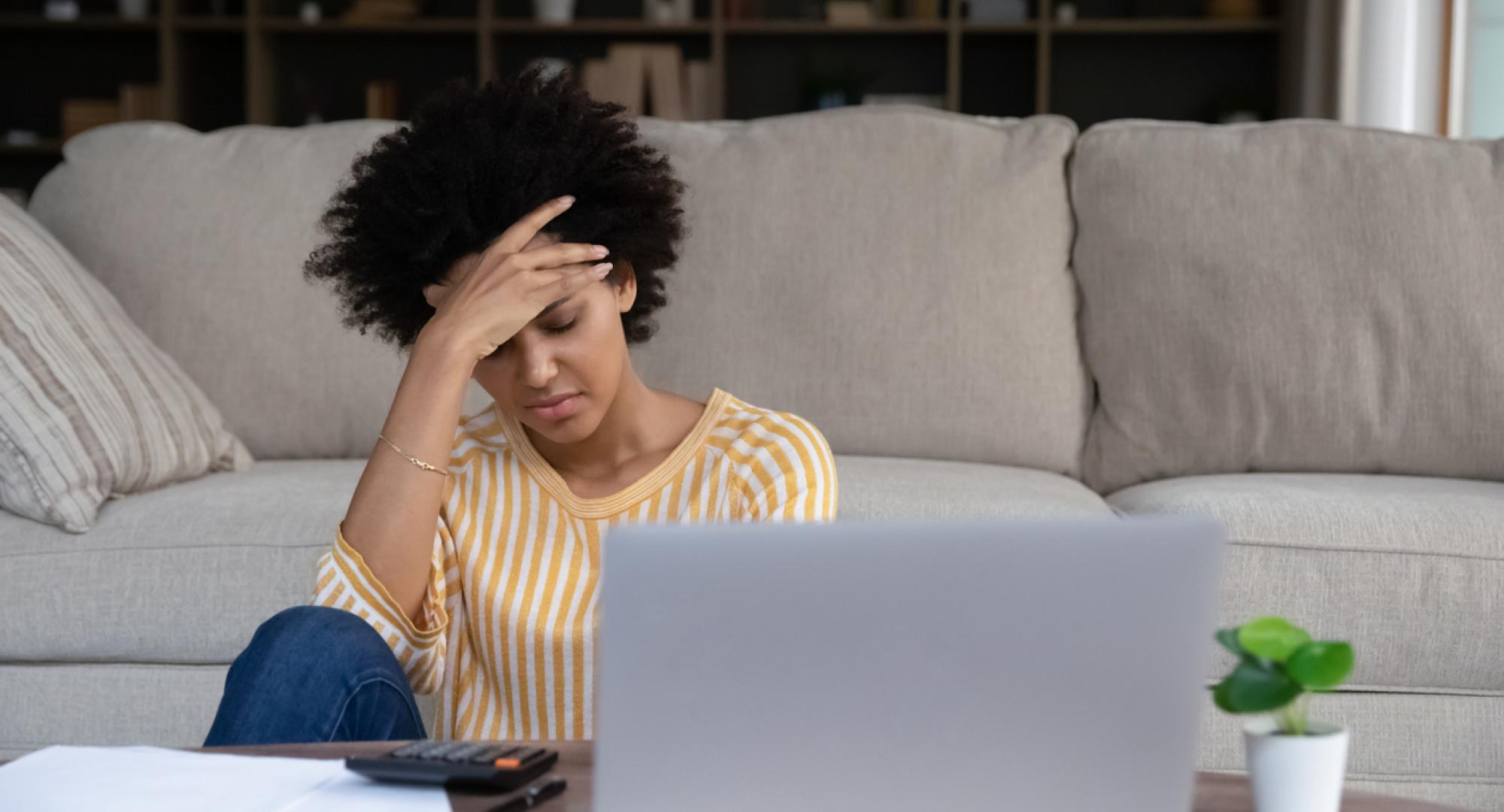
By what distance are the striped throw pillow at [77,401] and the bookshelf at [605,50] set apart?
2.84 metres

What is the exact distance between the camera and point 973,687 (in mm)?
521

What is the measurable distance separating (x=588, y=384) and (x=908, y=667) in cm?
72

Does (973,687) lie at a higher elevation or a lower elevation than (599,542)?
Result: higher

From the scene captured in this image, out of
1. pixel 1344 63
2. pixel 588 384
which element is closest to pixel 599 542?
pixel 588 384

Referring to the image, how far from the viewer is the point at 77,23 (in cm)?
457

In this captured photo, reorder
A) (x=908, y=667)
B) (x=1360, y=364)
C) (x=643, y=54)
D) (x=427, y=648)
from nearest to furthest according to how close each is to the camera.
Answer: (x=908, y=667) → (x=427, y=648) → (x=1360, y=364) → (x=643, y=54)

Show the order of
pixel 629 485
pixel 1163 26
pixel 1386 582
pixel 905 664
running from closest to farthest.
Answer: pixel 905 664 < pixel 629 485 < pixel 1386 582 < pixel 1163 26

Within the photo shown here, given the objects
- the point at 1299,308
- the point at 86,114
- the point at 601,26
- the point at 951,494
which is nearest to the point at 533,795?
the point at 951,494

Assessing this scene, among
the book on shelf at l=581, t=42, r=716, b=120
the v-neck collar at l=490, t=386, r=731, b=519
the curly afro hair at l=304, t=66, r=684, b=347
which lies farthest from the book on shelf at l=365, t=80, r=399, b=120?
the v-neck collar at l=490, t=386, r=731, b=519

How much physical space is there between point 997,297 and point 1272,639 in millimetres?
1523

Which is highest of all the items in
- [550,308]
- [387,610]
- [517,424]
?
[550,308]

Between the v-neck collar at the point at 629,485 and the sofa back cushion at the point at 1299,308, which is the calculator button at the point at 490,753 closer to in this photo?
the v-neck collar at the point at 629,485

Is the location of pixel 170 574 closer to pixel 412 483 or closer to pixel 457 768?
pixel 412 483

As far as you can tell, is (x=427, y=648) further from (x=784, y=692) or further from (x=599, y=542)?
(x=784, y=692)
